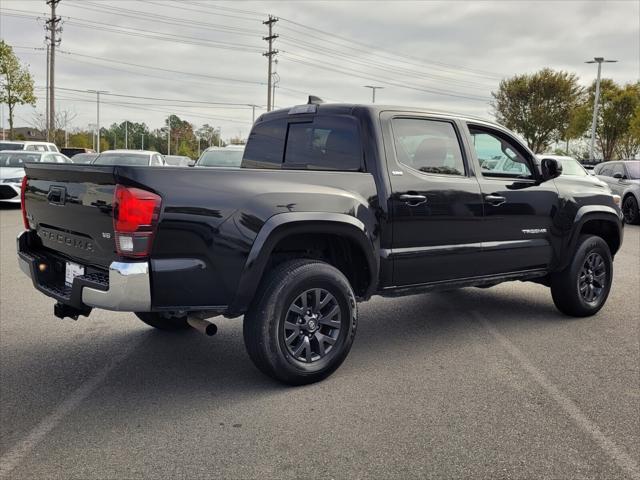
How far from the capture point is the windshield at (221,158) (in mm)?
14867

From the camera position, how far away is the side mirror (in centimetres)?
546

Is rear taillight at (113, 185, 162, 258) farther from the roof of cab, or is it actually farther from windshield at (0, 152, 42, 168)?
windshield at (0, 152, 42, 168)

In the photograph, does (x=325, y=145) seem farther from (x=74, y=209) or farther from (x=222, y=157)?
(x=222, y=157)

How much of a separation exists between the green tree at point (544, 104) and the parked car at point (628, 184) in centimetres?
3466

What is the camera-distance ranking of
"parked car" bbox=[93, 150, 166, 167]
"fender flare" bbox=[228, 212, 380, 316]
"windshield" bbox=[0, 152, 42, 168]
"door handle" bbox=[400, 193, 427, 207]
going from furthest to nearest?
"windshield" bbox=[0, 152, 42, 168]
"parked car" bbox=[93, 150, 166, 167]
"door handle" bbox=[400, 193, 427, 207]
"fender flare" bbox=[228, 212, 380, 316]

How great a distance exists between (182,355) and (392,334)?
1840 millimetres

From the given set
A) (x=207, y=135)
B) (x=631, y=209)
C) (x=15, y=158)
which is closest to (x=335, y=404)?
(x=631, y=209)

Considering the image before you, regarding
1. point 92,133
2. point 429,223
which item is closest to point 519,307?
point 429,223

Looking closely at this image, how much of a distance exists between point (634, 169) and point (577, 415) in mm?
15014

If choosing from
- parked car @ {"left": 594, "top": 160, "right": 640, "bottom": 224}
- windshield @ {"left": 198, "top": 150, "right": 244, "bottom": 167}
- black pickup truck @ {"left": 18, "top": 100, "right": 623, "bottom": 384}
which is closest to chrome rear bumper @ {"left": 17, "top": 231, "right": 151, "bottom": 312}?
black pickup truck @ {"left": 18, "top": 100, "right": 623, "bottom": 384}

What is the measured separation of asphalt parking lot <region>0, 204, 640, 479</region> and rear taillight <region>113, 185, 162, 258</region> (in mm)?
1003

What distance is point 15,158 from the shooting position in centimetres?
1661

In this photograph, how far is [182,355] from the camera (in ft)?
15.5

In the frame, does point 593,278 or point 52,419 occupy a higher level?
point 593,278
